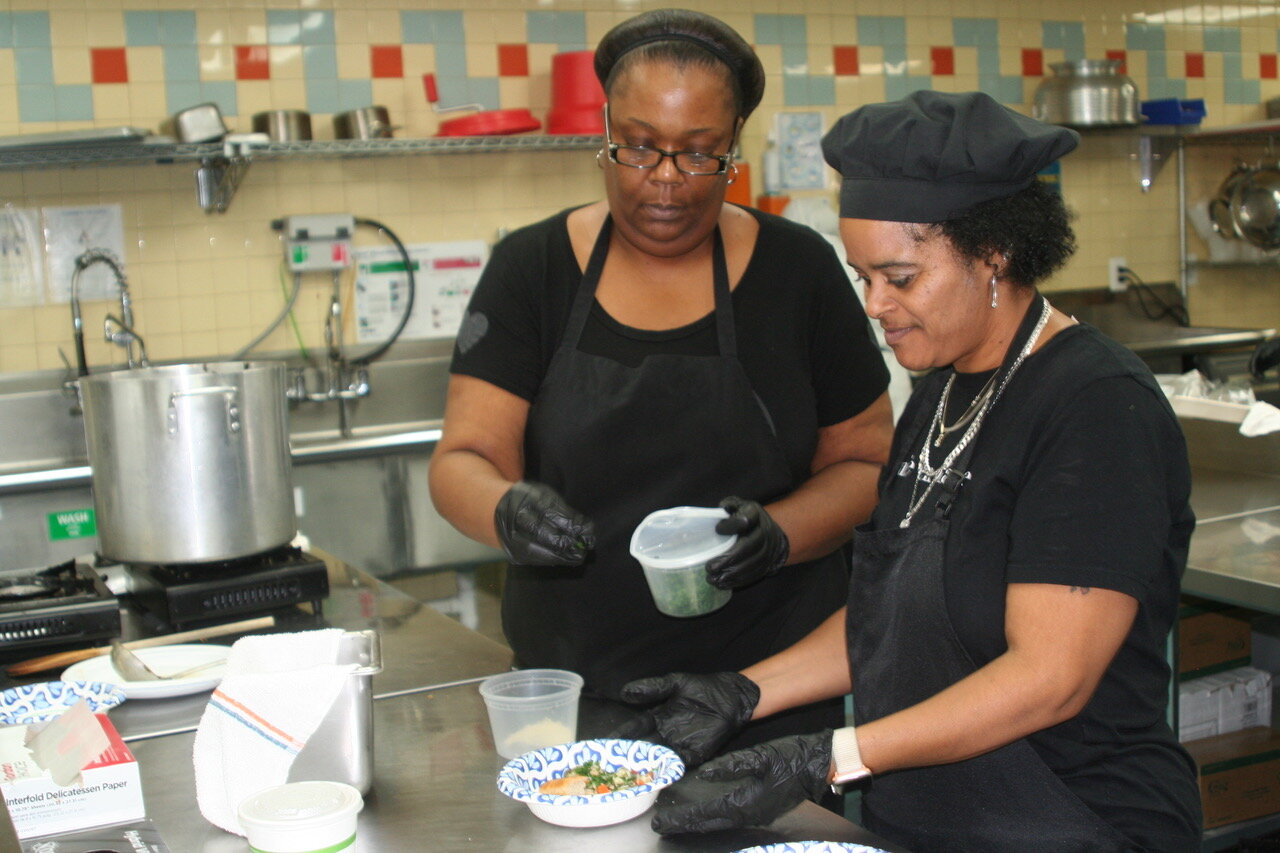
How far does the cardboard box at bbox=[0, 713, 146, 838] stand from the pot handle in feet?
2.49

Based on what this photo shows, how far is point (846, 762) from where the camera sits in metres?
1.41

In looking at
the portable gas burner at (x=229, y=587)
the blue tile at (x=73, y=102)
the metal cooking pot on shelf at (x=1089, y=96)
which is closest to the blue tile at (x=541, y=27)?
the blue tile at (x=73, y=102)

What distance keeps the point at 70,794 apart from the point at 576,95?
3.71m

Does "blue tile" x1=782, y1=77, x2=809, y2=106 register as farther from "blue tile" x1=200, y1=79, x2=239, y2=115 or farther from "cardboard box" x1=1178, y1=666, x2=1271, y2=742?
"cardboard box" x1=1178, y1=666, x2=1271, y2=742

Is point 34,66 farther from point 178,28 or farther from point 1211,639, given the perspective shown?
point 1211,639

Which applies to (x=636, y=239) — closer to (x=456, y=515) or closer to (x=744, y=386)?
(x=744, y=386)

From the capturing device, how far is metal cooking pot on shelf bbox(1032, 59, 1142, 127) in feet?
18.2

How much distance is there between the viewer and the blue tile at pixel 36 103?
13.9 feet

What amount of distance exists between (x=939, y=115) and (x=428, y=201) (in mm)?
3482

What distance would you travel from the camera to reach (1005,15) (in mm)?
5789

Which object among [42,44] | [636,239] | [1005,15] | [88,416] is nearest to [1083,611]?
[636,239]

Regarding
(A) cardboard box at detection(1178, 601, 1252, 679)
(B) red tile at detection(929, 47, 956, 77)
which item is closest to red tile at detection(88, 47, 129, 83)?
(B) red tile at detection(929, 47, 956, 77)

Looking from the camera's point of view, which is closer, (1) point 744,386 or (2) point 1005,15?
(1) point 744,386

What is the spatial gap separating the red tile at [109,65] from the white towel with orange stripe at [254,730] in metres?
3.54
